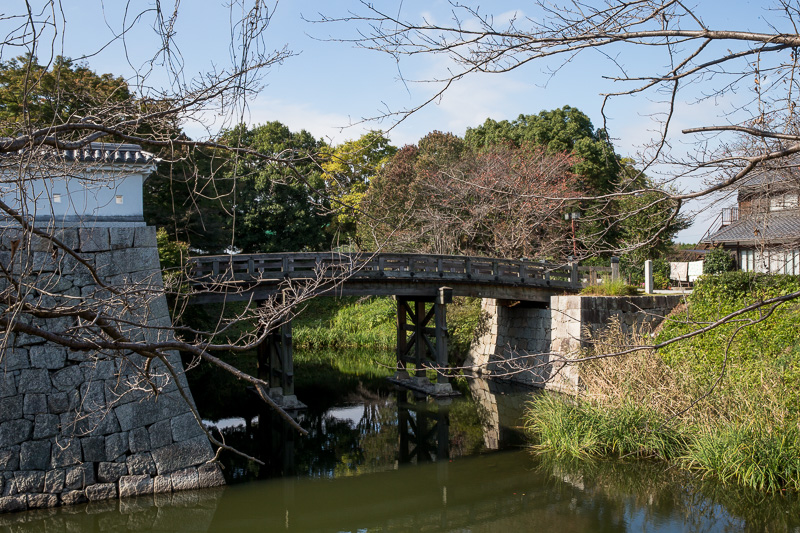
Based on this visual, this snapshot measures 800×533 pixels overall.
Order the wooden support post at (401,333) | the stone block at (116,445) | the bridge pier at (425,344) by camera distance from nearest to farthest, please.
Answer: the stone block at (116,445) < the bridge pier at (425,344) < the wooden support post at (401,333)

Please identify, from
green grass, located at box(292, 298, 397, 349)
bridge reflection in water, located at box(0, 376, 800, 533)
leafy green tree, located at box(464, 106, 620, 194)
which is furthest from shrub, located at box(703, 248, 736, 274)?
bridge reflection in water, located at box(0, 376, 800, 533)

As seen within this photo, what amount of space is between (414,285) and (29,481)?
998cm

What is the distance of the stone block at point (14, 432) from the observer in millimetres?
8328

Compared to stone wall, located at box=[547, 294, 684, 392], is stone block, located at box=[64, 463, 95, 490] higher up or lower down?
lower down

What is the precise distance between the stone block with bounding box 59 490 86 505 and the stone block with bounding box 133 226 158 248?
11.1 feet

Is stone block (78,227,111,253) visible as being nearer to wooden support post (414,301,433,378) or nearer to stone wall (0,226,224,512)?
stone wall (0,226,224,512)

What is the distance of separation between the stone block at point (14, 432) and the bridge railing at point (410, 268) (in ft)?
17.3

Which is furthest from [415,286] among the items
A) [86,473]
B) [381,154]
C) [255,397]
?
[381,154]

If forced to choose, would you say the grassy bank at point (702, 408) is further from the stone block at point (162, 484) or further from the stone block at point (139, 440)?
the stone block at point (139, 440)

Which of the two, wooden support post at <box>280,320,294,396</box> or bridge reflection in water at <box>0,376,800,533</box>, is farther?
wooden support post at <box>280,320,294,396</box>

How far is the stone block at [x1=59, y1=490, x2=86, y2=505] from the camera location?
8539 mm

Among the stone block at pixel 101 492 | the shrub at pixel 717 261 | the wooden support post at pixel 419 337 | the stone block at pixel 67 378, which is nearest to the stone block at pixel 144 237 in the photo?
the stone block at pixel 67 378

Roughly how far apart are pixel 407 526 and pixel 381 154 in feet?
76.7

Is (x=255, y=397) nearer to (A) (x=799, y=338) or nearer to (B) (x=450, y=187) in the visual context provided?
(B) (x=450, y=187)
